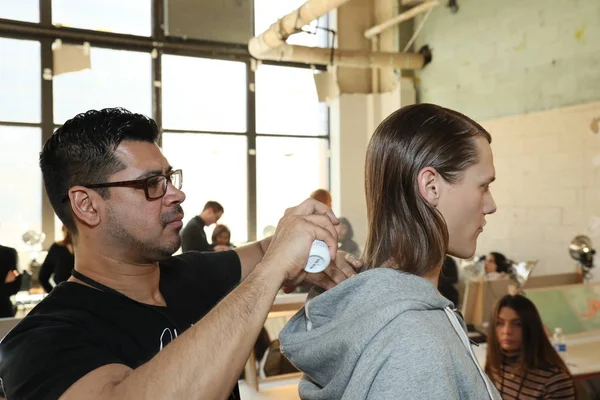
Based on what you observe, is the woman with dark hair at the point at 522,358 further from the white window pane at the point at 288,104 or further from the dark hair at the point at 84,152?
the white window pane at the point at 288,104

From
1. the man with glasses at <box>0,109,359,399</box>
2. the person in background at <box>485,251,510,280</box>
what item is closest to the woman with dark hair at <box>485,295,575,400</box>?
the man with glasses at <box>0,109,359,399</box>

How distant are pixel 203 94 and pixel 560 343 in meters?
5.22

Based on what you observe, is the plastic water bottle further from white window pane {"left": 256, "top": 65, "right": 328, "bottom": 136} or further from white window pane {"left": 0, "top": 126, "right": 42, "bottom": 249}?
white window pane {"left": 0, "top": 126, "right": 42, "bottom": 249}

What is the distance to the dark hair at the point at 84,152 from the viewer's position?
1369mm

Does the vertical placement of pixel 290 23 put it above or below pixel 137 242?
above

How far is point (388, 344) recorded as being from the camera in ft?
3.01

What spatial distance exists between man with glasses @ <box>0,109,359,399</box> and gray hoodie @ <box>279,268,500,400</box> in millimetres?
117

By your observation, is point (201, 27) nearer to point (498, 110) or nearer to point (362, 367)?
point (498, 110)

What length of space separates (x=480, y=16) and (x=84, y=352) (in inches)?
253

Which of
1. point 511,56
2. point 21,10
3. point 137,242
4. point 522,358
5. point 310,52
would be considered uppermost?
point 21,10

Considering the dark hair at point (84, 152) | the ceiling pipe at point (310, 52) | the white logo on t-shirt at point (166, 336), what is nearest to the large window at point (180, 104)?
the ceiling pipe at point (310, 52)

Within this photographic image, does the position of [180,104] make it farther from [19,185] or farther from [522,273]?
[522,273]

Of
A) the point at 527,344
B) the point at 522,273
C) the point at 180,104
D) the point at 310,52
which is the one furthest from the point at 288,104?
the point at 527,344

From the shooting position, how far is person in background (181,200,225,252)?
19.3ft
